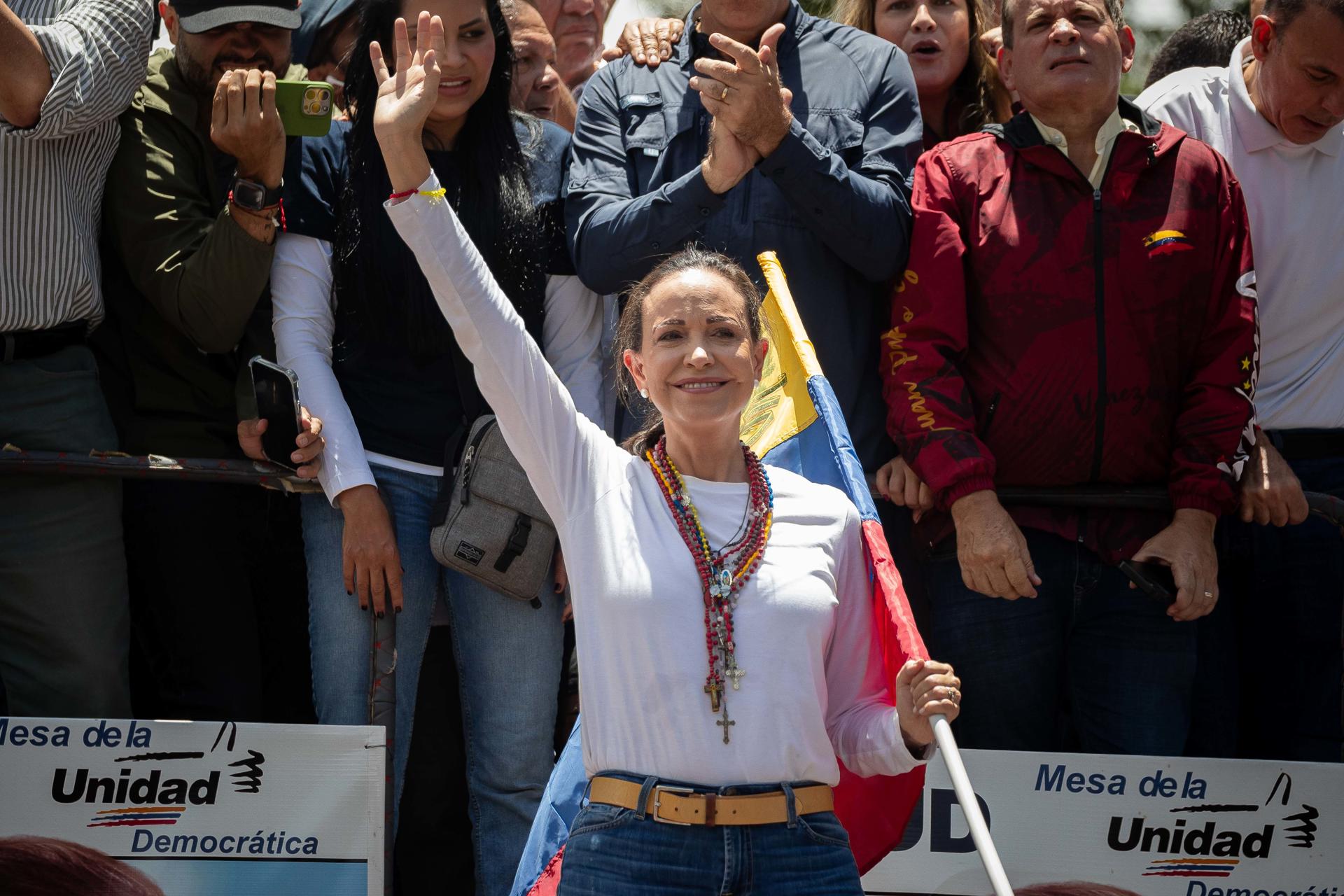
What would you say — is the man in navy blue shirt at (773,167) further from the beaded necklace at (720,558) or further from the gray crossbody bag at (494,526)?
the beaded necklace at (720,558)

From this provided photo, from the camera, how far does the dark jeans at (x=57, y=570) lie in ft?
12.3

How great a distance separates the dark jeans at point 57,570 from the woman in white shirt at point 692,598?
1252mm

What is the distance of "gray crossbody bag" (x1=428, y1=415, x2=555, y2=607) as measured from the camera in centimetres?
377

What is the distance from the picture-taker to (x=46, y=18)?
3.97 m

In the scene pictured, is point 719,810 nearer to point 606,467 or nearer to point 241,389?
point 606,467

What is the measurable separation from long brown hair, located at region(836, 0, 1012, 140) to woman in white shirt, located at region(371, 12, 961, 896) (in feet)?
5.83

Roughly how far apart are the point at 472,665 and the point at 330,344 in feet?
2.98

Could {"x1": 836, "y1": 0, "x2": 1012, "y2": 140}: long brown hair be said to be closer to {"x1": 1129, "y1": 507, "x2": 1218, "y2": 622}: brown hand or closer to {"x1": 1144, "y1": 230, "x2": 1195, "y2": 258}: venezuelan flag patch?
{"x1": 1144, "y1": 230, "x2": 1195, "y2": 258}: venezuelan flag patch

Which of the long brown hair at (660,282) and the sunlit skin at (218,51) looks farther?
the sunlit skin at (218,51)

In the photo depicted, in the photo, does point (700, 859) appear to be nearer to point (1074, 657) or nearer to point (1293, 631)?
point (1074, 657)

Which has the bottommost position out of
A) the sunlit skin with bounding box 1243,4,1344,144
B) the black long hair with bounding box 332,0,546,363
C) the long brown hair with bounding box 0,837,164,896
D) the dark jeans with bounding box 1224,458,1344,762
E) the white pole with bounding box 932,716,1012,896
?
the long brown hair with bounding box 0,837,164,896

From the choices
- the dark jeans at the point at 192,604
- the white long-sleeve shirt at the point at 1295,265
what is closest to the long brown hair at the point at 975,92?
the white long-sleeve shirt at the point at 1295,265

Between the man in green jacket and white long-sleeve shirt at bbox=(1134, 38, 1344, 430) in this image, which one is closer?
the man in green jacket

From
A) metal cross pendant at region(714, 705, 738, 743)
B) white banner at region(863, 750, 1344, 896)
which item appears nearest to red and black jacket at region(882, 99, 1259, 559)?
white banner at region(863, 750, 1344, 896)
